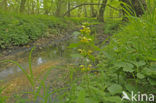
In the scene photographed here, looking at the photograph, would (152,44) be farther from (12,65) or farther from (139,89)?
(12,65)

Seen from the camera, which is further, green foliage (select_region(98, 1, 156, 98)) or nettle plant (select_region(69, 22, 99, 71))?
green foliage (select_region(98, 1, 156, 98))

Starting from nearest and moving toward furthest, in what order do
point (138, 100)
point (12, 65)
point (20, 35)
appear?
1. point (138, 100)
2. point (12, 65)
3. point (20, 35)

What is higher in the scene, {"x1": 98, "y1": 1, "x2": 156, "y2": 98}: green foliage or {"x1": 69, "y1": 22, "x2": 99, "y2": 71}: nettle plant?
{"x1": 69, "y1": 22, "x2": 99, "y2": 71}: nettle plant

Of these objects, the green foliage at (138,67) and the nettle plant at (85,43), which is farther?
the green foliage at (138,67)

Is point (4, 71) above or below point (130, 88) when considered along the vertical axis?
below

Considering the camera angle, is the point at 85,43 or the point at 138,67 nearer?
the point at 85,43

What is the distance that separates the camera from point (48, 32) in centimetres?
705

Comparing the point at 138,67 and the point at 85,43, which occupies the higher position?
the point at 85,43

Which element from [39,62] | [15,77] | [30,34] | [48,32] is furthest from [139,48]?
[48,32]

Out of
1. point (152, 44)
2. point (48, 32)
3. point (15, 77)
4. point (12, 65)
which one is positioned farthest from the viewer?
point (48, 32)

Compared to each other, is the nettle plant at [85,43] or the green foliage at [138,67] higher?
the nettle plant at [85,43]

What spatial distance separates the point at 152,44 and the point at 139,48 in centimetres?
13

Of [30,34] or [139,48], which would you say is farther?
[30,34]

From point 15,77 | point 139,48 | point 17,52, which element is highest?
point 139,48
